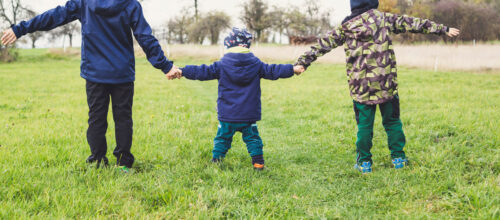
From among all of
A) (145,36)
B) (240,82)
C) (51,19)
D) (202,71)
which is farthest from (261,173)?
(51,19)

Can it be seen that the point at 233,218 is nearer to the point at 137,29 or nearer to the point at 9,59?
the point at 137,29

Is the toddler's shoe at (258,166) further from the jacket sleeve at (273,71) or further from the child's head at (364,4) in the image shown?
the child's head at (364,4)

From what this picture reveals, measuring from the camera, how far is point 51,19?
11.2 ft

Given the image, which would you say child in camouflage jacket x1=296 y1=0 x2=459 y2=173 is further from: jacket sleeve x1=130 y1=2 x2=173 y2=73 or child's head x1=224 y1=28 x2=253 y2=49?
jacket sleeve x1=130 y1=2 x2=173 y2=73

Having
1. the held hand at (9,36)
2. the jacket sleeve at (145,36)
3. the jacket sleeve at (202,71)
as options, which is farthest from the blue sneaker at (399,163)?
the held hand at (9,36)

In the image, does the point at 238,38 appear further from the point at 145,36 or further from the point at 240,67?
the point at 145,36

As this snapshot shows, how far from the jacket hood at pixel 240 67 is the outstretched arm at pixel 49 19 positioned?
1587 millimetres

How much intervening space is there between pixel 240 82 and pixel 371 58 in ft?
4.67

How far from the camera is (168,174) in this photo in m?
3.62

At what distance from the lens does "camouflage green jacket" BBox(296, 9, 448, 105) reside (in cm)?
366

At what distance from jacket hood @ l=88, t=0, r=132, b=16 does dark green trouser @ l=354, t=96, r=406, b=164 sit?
109 inches

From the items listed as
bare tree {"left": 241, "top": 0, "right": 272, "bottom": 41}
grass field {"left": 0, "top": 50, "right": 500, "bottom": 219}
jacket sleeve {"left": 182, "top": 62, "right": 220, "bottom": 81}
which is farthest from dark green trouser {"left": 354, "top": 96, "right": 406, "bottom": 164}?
bare tree {"left": 241, "top": 0, "right": 272, "bottom": 41}

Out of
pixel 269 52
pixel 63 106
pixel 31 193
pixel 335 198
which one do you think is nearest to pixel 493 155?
pixel 335 198

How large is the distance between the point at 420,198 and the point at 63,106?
792cm
